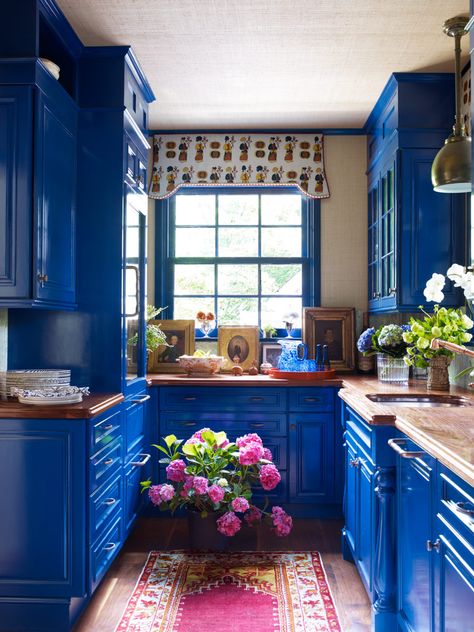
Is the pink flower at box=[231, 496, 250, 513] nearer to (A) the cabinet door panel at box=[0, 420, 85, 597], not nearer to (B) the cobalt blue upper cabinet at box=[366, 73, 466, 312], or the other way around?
(A) the cabinet door panel at box=[0, 420, 85, 597]

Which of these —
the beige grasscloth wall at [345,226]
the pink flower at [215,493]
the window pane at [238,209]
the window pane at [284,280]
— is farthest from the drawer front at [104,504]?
the window pane at [238,209]

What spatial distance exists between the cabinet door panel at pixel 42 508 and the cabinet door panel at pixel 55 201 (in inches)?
24.6

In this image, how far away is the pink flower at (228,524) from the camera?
3314mm

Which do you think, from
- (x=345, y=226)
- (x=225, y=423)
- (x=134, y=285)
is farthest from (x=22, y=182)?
(x=345, y=226)

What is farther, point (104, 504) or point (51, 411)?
point (104, 504)

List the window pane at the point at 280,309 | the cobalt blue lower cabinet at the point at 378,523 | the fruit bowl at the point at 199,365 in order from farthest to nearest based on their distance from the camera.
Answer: the window pane at the point at 280,309
the fruit bowl at the point at 199,365
the cobalt blue lower cabinet at the point at 378,523

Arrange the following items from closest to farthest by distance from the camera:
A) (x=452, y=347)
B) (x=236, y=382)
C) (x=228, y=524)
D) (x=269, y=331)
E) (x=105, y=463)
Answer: (x=452, y=347)
(x=105, y=463)
(x=228, y=524)
(x=236, y=382)
(x=269, y=331)

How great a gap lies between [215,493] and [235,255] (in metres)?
2.09

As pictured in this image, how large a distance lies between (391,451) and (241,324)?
2496mm

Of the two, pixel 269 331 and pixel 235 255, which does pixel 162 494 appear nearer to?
pixel 269 331

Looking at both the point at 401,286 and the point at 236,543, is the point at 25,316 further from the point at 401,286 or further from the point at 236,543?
the point at 401,286

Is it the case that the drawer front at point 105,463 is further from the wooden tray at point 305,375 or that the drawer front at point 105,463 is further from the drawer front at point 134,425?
the wooden tray at point 305,375

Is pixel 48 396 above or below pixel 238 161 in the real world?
below

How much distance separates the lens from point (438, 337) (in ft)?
10.5
